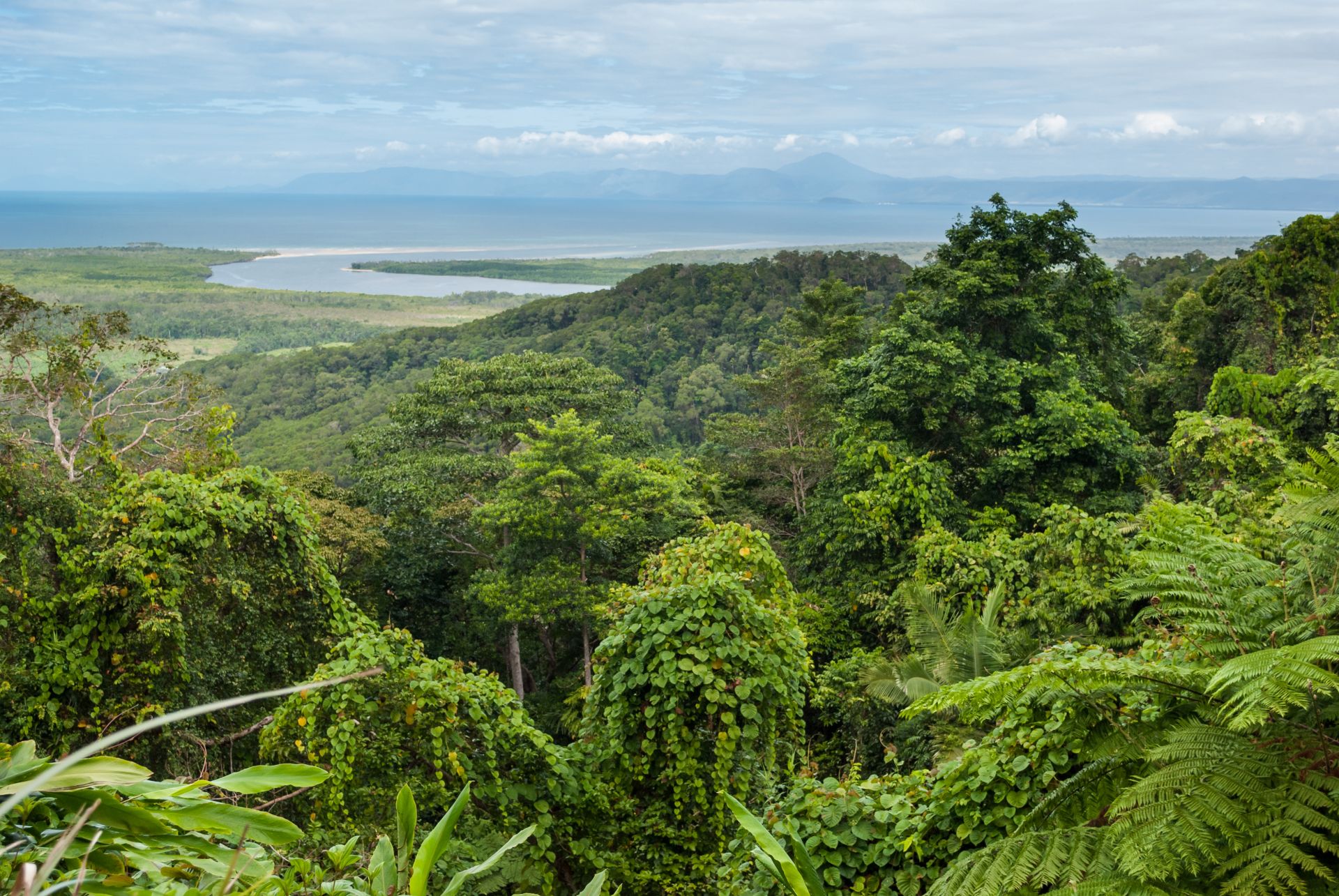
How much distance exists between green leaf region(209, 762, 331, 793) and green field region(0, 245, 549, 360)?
59.9 metres

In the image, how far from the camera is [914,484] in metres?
11.1

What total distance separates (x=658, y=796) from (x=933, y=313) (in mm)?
10070

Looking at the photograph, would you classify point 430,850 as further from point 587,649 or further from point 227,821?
point 587,649

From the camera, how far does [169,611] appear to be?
5.48 m

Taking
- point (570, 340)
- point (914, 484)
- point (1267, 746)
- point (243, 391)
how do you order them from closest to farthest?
point (1267, 746) < point (914, 484) < point (570, 340) < point (243, 391)

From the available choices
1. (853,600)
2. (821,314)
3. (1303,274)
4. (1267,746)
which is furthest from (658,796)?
(821,314)

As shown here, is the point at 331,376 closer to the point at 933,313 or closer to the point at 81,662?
the point at 933,313

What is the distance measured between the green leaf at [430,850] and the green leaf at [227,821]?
10.2 inches

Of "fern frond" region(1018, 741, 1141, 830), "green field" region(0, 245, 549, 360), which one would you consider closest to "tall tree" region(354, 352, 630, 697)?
"fern frond" region(1018, 741, 1141, 830)

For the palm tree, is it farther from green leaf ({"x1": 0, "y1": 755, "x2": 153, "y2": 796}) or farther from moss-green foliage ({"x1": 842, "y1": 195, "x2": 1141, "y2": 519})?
green leaf ({"x1": 0, "y1": 755, "x2": 153, "y2": 796})

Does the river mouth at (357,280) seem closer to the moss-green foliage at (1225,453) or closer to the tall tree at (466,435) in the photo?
the tall tree at (466,435)

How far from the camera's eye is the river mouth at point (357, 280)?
98.6 metres

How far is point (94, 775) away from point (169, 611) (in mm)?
4495

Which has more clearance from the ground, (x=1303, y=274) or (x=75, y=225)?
(x=75, y=225)
